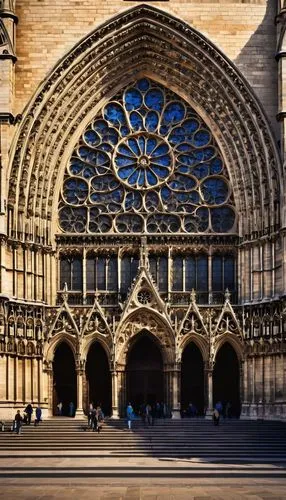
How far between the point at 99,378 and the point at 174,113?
12.2 metres

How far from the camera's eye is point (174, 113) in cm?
4431

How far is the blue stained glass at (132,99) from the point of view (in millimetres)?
44312

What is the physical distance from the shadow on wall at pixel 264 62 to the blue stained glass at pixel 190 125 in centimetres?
316

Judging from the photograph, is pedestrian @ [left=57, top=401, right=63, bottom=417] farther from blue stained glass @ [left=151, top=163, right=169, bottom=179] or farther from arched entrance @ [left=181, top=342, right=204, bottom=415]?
blue stained glass @ [left=151, top=163, right=169, bottom=179]

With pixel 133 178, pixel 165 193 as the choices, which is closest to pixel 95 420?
pixel 165 193

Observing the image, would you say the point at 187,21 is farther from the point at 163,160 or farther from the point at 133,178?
the point at 133,178

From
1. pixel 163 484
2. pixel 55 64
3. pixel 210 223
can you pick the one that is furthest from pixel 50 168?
pixel 163 484

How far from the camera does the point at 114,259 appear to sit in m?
43.3

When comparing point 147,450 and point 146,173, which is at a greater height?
point 146,173

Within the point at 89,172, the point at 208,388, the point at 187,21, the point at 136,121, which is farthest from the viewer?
the point at 136,121

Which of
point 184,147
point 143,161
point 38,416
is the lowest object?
point 38,416

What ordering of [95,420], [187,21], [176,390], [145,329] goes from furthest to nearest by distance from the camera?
[187,21], [145,329], [176,390], [95,420]

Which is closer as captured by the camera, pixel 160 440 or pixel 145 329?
pixel 160 440

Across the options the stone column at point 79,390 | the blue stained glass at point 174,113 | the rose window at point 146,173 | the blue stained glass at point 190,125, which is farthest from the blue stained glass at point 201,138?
the stone column at point 79,390
